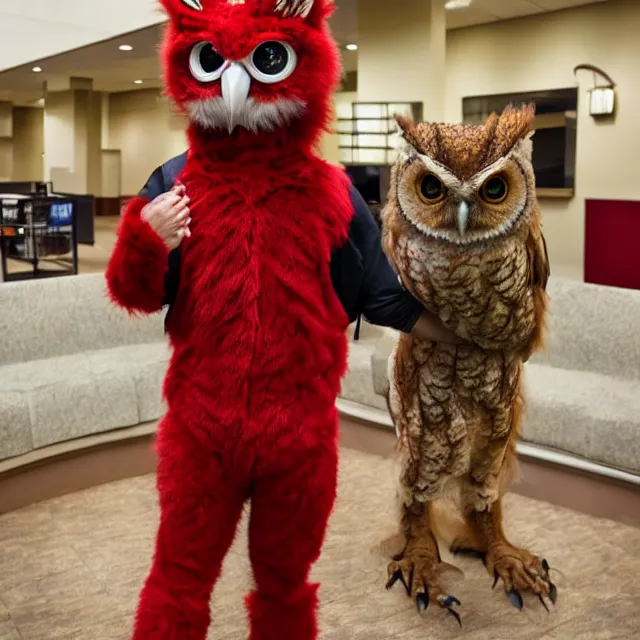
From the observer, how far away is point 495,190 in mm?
1537

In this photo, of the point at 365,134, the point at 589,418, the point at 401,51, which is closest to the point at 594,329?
the point at 589,418

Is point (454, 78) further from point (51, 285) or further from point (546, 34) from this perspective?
point (51, 285)

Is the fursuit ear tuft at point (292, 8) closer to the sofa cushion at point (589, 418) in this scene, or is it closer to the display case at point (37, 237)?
the sofa cushion at point (589, 418)

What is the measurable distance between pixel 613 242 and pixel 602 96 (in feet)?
9.13

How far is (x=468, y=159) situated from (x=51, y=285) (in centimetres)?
211

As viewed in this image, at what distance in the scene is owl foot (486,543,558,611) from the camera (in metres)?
2.00

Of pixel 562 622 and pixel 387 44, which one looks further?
pixel 387 44

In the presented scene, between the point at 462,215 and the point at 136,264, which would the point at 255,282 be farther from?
the point at 462,215

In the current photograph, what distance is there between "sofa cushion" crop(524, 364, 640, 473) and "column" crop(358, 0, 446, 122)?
8.51 feet

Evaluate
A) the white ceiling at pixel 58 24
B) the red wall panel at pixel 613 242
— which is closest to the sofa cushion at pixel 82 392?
the white ceiling at pixel 58 24

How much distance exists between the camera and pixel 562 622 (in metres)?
1.96

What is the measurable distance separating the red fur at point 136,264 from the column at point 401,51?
12.1ft

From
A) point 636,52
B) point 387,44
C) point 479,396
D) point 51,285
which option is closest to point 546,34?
point 636,52

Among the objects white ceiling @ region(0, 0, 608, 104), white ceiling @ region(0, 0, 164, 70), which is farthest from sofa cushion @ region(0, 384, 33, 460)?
white ceiling @ region(0, 0, 164, 70)
